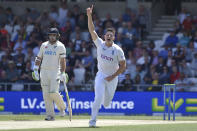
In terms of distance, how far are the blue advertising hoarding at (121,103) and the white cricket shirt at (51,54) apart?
6.40m

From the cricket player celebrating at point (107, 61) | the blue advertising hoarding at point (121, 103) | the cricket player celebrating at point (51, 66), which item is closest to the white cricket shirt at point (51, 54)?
the cricket player celebrating at point (51, 66)

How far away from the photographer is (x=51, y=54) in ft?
64.1

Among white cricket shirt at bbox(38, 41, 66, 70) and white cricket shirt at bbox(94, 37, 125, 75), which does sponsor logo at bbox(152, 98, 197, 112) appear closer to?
white cricket shirt at bbox(38, 41, 66, 70)

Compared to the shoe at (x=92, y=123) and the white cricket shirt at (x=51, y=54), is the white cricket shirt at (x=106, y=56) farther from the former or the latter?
the white cricket shirt at (x=51, y=54)

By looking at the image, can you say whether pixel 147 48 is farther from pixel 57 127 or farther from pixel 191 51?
pixel 57 127

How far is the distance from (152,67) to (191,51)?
181cm

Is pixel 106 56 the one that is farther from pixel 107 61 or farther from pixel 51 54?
pixel 51 54

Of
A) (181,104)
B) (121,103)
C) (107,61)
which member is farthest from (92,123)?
(181,104)

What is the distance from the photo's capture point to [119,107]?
25859mm

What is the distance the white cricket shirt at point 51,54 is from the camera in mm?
19531

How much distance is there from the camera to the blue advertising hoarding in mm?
25609

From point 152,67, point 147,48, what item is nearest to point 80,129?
point 152,67

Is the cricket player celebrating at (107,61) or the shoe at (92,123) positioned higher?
the cricket player celebrating at (107,61)

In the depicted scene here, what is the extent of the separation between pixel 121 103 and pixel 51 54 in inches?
273
